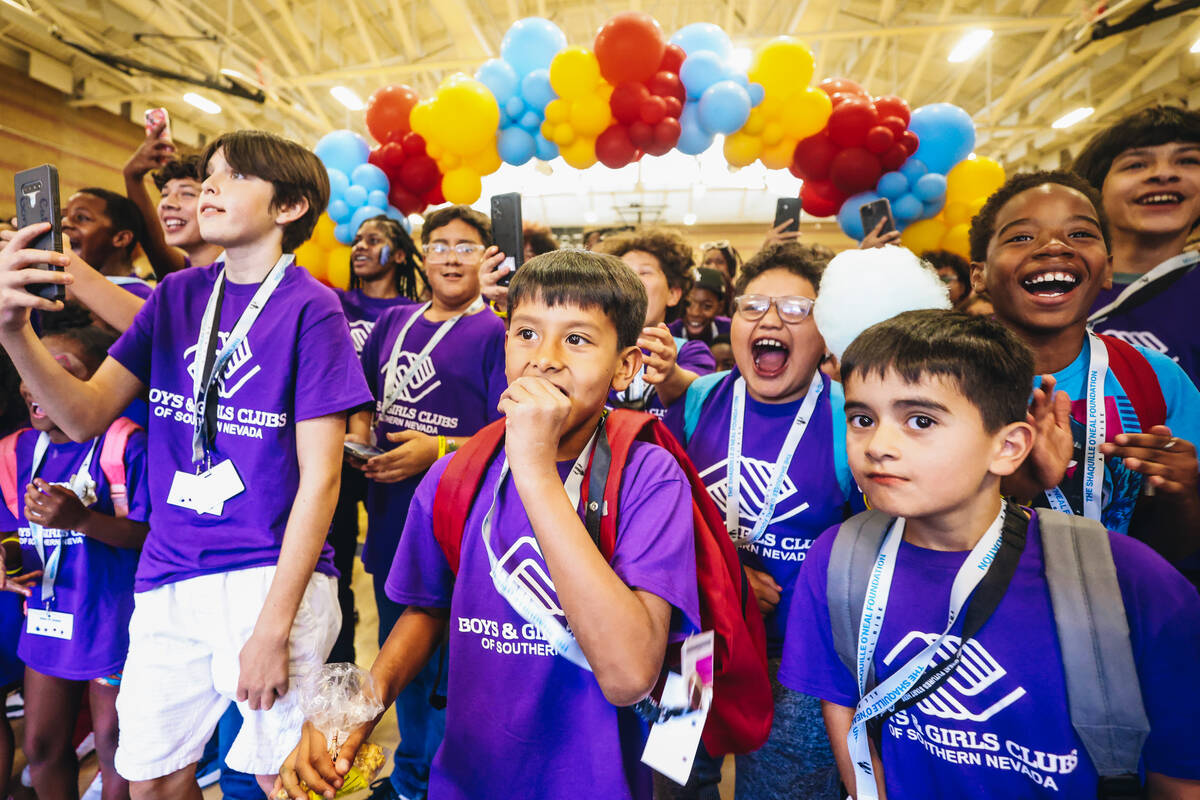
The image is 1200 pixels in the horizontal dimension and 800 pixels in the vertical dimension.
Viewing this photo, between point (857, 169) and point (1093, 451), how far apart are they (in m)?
2.91

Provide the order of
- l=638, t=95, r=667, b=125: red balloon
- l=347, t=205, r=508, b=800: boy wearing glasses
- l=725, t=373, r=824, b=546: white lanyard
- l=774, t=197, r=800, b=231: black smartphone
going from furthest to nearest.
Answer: l=638, t=95, r=667, b=125: red balloon, l=774, t=197, r=800, b=231: black smartphone, l=347, t=205, r=508, b=800: boy wearing glasses, l=725, t=373, r=824, b=546: white lanyard

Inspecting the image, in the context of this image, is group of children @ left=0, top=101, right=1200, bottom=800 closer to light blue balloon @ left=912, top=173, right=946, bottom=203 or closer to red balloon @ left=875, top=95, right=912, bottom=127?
light blue balloon @ left=912, top=173, right=946, bottom=203

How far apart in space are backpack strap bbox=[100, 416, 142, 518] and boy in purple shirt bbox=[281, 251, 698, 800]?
122cm

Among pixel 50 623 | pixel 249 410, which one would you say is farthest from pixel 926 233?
pixel 50 623

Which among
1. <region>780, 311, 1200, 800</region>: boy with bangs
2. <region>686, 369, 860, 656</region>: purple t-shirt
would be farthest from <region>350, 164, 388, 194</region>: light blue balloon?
<region>780, 311, 1200, 800</region>: boy with bangs

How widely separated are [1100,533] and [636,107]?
3.36 m

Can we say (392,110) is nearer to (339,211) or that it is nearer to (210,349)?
(339,211)

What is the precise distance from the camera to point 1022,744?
0.99 meters

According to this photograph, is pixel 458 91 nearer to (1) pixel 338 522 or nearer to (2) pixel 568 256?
(1) pixel 338 522

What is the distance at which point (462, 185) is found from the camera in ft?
12.6

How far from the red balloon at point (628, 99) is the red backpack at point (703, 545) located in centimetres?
301

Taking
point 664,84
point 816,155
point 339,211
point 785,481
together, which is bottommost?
point 785,481

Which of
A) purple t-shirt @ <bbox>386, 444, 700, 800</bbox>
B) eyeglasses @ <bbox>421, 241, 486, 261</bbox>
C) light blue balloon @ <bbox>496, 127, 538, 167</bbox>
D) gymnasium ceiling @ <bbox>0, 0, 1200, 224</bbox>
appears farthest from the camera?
gymnasium ceiling @ <bbox>0, 0, 1200, 224</bbox>

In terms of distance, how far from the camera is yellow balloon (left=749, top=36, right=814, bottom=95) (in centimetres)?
363
